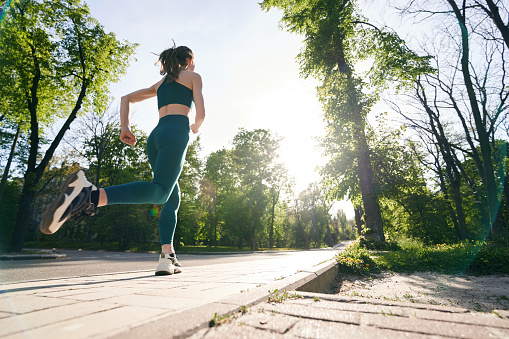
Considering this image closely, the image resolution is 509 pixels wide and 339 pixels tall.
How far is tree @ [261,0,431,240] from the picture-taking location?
11727 millimetres

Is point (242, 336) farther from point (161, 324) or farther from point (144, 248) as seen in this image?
point (144, 248)

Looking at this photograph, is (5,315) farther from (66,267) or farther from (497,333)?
(66,267)

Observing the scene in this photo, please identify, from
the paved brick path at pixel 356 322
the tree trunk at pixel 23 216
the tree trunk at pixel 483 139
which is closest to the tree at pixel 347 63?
the tree trunk at pixel 483 139

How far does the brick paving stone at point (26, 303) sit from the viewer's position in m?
1.42

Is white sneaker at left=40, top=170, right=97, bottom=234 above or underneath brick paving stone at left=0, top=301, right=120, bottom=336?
above

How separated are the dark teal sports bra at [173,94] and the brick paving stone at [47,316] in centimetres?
220

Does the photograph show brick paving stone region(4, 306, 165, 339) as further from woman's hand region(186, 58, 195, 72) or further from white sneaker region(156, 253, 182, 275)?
woman's hand region(186, 58, 195, 72)

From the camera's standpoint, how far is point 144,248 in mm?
20828

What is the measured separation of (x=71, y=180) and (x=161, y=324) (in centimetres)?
142

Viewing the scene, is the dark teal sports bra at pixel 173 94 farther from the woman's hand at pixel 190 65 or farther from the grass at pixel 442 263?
the grass at pixel 442 263

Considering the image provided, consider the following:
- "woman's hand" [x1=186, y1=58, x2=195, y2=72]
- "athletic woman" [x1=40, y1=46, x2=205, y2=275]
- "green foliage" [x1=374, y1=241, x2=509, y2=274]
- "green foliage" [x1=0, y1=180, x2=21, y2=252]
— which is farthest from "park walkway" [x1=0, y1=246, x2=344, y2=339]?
"green foliage" [x1=0, y1=180, x2=21, y2=252]

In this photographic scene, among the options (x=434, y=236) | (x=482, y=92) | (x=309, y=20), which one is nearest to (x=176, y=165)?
(x=309, y=20)

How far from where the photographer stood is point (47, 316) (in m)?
1.29

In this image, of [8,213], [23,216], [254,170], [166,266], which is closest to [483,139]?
[166,266]
